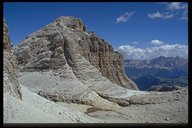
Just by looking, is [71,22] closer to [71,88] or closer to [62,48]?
[62,48]

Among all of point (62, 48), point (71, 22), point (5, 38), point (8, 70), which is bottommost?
point (8, 70)

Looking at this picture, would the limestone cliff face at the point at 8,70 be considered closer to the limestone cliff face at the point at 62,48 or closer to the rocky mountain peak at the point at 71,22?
the limestone cliff face at the point at 62,48

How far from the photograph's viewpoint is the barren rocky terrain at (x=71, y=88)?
24.0m

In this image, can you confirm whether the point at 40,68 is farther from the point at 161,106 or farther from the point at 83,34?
the point at 161,106

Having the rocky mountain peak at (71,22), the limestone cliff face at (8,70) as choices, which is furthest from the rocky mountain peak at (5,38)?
the rocky mountain peak at (71,22)

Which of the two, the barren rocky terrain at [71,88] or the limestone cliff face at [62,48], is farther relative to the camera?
the limestone cliff face at [62,48]

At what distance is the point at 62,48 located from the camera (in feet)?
182

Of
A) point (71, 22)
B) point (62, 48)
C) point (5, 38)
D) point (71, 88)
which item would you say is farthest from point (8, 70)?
point (71, 22)

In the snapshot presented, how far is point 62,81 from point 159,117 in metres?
15.7

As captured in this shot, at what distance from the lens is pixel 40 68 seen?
5381 centimetres

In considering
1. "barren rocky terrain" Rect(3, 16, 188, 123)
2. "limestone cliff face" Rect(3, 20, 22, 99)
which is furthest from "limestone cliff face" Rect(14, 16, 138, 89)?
"limestone cliff face" Rect(3, 20, 22, 99)

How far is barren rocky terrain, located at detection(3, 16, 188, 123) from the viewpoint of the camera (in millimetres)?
24000

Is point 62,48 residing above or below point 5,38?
above

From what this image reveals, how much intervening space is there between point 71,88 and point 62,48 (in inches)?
382
